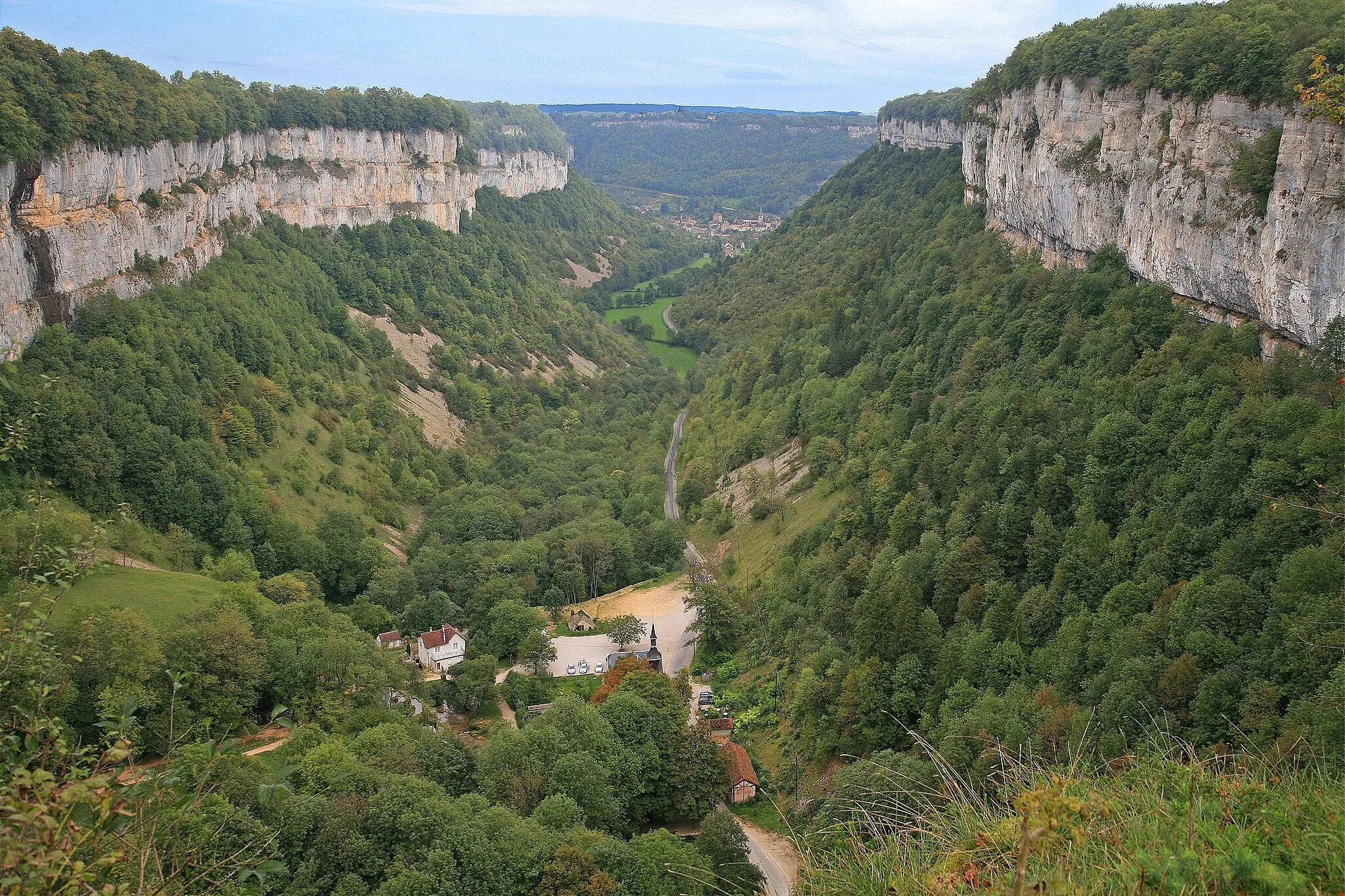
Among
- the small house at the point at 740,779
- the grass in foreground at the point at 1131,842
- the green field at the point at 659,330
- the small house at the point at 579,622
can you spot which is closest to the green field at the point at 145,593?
the small house at the point at 579,622

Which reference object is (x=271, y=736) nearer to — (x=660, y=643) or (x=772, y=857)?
(x=772, y=857)

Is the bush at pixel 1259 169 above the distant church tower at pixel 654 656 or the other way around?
above

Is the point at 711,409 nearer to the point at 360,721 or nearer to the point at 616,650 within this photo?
the point at 616,650

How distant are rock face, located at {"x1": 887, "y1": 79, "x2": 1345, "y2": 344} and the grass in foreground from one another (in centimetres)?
1812

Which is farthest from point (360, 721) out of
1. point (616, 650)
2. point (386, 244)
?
point (386, 244)

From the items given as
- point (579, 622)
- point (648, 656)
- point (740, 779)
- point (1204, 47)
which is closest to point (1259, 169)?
point (1204, 47)

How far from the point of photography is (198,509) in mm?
44469

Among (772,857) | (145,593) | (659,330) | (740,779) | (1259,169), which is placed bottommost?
(772,857)

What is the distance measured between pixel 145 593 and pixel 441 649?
11.4 metres

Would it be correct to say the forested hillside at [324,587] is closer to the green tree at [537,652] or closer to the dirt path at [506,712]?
the dirt path at [506,712]

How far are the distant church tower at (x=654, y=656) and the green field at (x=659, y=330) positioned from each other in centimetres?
5163

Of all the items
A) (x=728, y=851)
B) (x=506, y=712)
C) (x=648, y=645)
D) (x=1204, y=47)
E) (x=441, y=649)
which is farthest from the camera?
(x=648, y=645)

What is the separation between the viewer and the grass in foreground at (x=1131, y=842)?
24.1 ft

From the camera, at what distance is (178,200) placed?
57219 millimetres
